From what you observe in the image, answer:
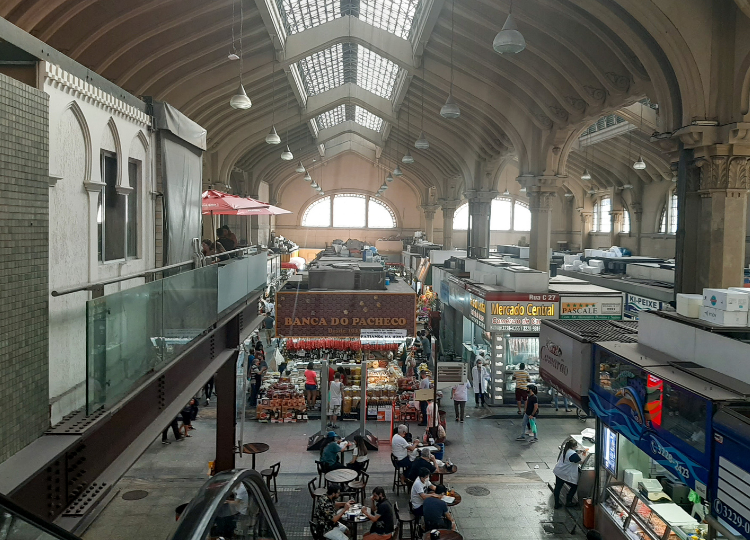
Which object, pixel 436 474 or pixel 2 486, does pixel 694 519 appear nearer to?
pixel 436 474

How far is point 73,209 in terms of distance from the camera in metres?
5.27

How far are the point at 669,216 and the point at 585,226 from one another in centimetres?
940

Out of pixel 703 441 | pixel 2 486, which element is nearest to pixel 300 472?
pixel 703 441

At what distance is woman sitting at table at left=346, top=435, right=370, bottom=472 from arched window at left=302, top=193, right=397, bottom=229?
34894mm

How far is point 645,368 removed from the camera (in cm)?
703

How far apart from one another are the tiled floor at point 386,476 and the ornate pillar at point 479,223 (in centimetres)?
1164

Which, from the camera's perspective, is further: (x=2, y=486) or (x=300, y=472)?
(x=300, y=472)

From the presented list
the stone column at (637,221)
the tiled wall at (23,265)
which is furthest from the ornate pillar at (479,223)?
the tiled wall at (23,265)

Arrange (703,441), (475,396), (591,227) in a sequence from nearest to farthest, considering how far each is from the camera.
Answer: (703,441) < (475,396) < (591,227)

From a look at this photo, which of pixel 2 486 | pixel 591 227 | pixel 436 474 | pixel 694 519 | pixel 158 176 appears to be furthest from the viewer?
pixel 591 227

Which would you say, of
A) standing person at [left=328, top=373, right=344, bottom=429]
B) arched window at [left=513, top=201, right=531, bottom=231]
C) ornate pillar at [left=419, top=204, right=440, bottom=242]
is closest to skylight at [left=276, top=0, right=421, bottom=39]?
standing person at [left=328, top=373, right=344, bottom=429]

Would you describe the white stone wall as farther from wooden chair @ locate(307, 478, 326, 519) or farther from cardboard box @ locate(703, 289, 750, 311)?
cardboard box @ locate(703, 289, 750, 311)

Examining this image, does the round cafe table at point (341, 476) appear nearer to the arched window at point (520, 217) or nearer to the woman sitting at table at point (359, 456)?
the woman sitting at table at point (359, 456)

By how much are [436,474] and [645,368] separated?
484 cm
